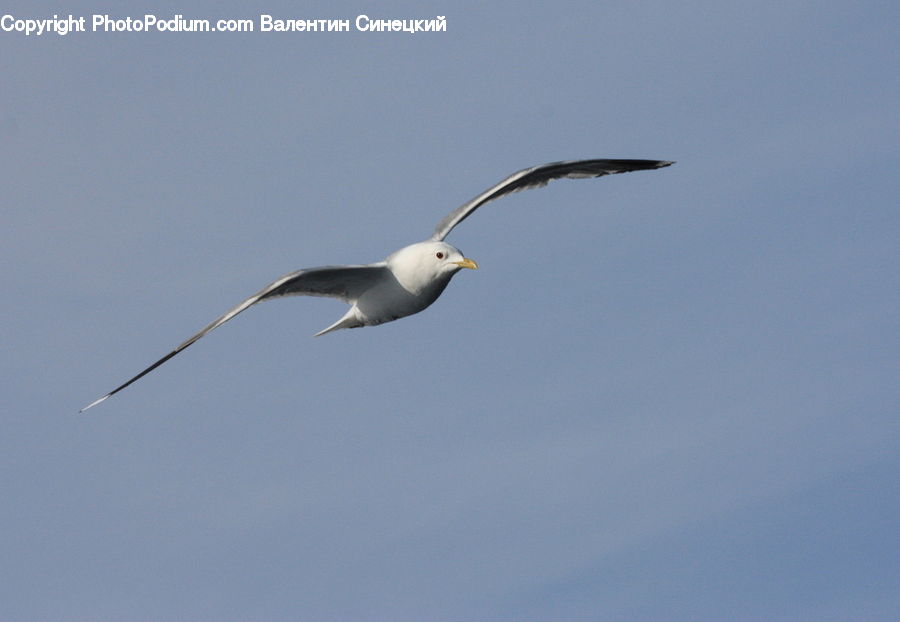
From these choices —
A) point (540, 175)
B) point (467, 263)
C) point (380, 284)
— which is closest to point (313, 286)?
point (380, 284)

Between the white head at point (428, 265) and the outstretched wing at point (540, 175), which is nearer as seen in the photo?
the white head at point (428, 265)

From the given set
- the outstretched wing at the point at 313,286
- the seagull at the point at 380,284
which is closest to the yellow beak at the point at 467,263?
the seagull at the point at 380,284

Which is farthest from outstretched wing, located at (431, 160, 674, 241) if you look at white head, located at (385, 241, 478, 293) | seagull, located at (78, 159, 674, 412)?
white head, located at (385, 241, 478, 293)

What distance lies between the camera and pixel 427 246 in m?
27.5

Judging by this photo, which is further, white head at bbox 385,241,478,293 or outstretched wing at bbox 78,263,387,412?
white head at bbox 385,241,478,293

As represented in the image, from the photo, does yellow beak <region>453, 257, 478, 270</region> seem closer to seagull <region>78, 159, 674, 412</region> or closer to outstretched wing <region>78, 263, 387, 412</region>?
seagull <region>78, 159, 674, 412</region>

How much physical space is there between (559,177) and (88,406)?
12892 millimetres

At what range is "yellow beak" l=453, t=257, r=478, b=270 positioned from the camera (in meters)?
26.9

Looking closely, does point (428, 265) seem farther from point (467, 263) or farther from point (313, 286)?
point (313, 286)

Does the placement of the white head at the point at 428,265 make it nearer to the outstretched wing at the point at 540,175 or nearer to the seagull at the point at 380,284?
the seagull at the point at 380,284

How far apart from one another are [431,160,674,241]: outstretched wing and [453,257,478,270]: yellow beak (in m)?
2.22

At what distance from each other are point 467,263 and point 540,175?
4832 mm

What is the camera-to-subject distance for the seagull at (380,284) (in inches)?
1019

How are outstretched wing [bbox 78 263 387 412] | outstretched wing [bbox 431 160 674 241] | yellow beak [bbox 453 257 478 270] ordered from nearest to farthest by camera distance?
outstretched wing [bbox 78 263 387 412], yellow beak [bbox 453 257 478 270], outstretched wing [bbox 431 160 674 241]
